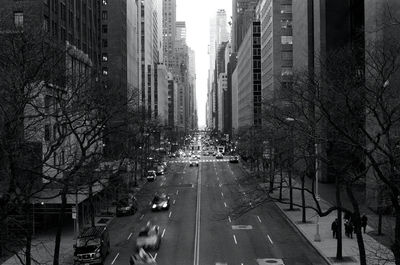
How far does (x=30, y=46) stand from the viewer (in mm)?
17094

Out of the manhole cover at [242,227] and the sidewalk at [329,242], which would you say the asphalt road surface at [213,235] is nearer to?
the manhole cover at [242,227]

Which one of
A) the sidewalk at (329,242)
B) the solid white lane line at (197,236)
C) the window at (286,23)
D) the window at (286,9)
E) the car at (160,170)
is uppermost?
the window at (286,9)

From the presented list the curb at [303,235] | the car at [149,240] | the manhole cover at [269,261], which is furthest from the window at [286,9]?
the manhole cover at [269,261]

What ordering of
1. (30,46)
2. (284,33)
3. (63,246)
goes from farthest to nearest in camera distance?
(284,33) → (63,246) → (30,46)

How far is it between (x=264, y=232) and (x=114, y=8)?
82.1 m

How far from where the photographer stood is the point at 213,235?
35.8 metres

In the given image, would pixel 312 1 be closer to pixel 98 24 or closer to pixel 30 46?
pixel 98 24

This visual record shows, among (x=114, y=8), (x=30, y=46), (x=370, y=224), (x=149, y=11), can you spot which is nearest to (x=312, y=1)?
(x=370, y=224)

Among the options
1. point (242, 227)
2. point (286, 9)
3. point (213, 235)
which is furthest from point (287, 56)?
point (213, 235)

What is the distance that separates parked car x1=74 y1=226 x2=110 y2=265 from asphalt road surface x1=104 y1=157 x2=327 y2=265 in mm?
959

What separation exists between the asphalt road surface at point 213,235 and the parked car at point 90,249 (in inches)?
37.8

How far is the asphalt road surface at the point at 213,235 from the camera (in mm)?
28797

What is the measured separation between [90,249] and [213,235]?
1060cm

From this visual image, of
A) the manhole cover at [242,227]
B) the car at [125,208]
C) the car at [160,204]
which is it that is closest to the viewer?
the manhole cover at [242,227]
